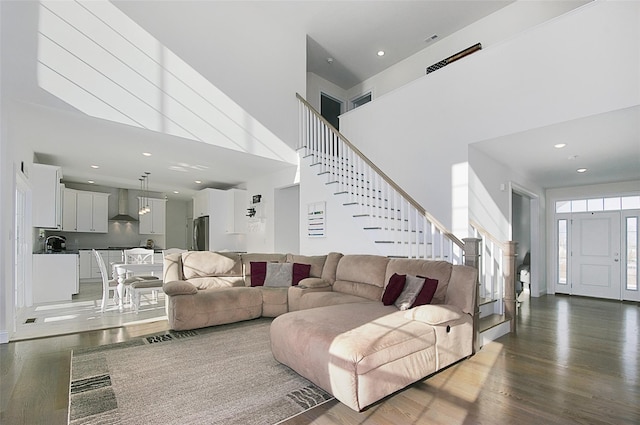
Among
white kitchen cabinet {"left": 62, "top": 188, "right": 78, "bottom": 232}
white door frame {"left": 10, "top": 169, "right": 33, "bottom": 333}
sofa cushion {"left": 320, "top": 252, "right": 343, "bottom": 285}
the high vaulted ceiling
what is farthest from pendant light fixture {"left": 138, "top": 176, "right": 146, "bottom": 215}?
sofa cushion {"left": 320, "top": 252, "right": 343, "bottom": 285}

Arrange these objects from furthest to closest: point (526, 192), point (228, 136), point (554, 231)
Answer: point (554, 231), point (526, 192), point (228, 136)

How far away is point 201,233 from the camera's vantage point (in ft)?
28.1

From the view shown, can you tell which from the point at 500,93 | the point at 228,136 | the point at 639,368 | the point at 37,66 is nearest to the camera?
the point at 639,368

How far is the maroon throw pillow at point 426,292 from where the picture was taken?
3227 mm

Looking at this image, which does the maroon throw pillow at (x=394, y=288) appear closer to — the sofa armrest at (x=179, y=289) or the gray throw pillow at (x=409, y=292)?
the gray throw pillow at (x=409, y=292)

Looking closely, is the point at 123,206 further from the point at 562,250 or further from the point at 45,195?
the point at 562,250

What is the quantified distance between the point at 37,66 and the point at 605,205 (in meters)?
10.1

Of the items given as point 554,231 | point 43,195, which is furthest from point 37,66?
point 554,231

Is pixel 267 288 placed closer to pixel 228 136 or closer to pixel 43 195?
pixel 228 136

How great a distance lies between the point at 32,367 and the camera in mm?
2977

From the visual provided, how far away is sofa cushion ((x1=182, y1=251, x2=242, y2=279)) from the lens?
484 centimetres

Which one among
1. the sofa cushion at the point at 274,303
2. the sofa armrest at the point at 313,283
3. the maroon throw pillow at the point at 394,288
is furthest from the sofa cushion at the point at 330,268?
the maroon throw pillow at the point at 394,288

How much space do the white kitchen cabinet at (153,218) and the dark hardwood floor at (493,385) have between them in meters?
6.36

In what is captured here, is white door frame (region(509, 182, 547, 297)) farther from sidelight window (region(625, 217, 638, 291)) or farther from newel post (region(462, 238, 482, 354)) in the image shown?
newel post (region(462, 238, 482, 354))
